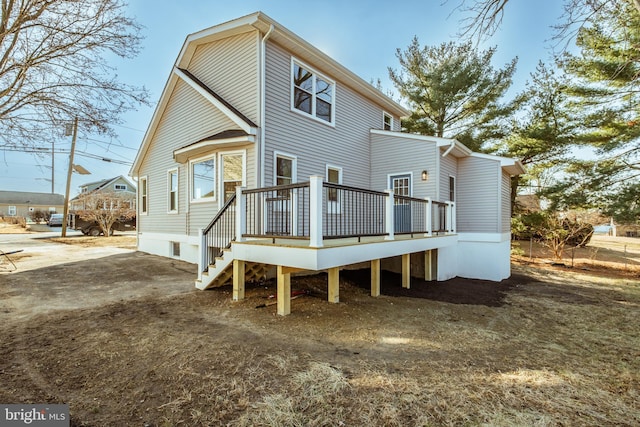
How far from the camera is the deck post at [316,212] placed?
4539 mm

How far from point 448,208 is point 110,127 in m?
10.5

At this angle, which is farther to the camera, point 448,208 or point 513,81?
point 513,81

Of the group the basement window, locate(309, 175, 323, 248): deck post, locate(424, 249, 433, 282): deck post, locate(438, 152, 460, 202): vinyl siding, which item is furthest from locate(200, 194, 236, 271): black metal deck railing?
locate(438, 152, 460, 202): vinyl siding

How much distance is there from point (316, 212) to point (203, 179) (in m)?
5.62

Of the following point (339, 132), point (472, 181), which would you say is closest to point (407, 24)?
point (339, 132)

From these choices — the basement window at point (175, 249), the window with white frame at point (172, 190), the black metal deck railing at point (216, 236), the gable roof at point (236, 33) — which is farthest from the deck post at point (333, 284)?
the basement window at point (175, 249)

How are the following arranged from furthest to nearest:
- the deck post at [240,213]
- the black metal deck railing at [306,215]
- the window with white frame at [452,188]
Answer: the window with white frame at [452,188] → the deck post at [240,213] → the black metal deck railing at [306,215]

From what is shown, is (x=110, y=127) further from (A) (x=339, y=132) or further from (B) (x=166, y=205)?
(A) (x=339, y=132)

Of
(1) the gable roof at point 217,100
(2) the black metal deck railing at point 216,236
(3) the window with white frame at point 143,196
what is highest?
(1) the gable roof at point 217,100

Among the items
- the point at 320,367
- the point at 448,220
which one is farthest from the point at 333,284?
the point at 448,220

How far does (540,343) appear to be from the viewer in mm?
4832

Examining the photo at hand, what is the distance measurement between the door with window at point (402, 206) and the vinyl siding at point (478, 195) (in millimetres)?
2258

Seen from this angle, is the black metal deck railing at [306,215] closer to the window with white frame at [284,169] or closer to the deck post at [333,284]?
the window with white frame at [284,169]

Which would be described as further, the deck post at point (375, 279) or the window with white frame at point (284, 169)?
the window with white frame at point (284, 169)
